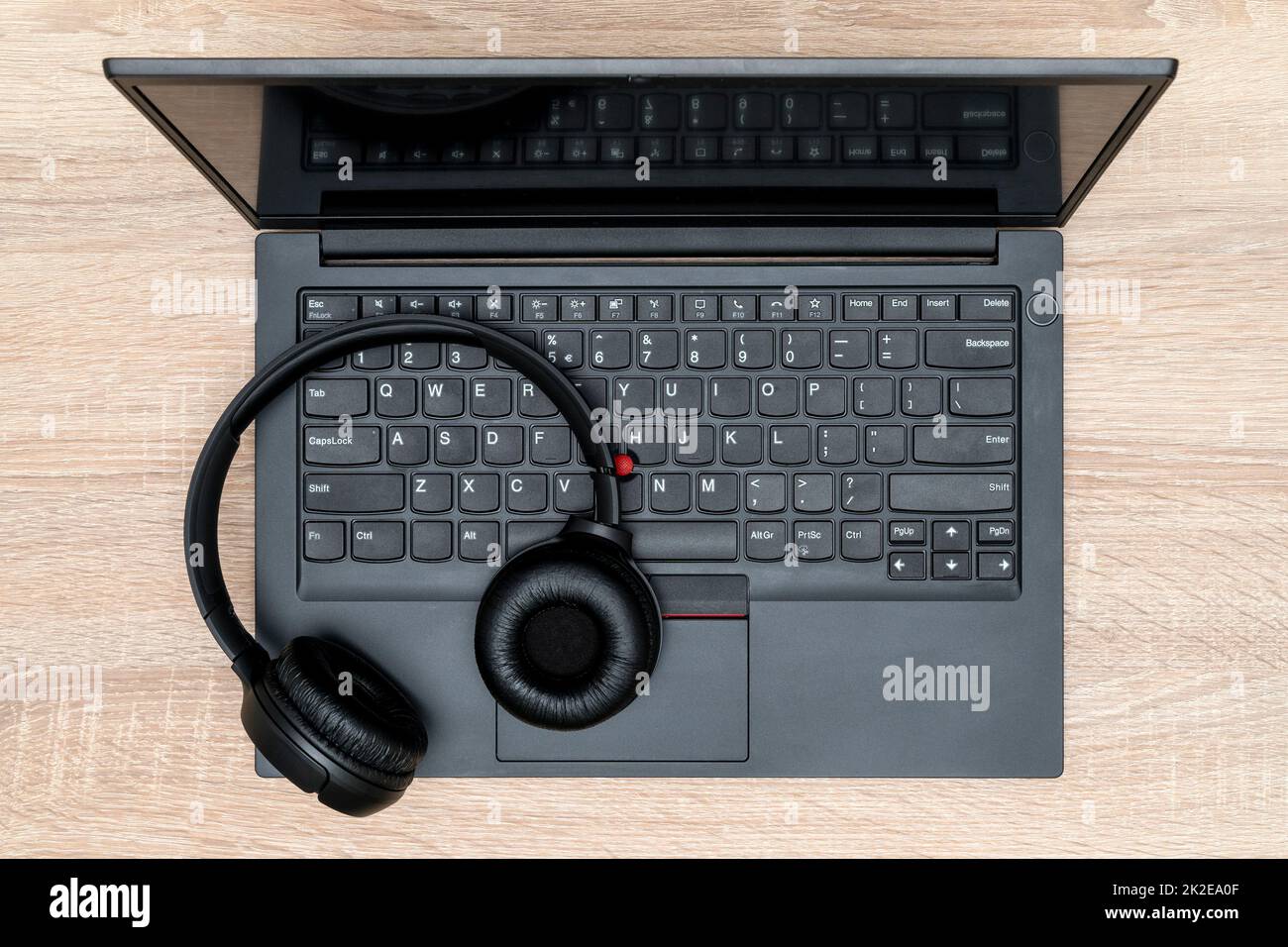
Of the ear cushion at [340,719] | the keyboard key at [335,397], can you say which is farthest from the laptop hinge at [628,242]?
the ear cushion at [340,719]

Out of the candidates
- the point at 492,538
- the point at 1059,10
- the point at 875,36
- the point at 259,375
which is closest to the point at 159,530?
the point at 259,375

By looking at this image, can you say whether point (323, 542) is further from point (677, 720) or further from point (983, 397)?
point (983, 397)

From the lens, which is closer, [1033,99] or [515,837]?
[1033,99]

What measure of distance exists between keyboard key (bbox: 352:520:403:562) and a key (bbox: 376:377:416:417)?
90 mm

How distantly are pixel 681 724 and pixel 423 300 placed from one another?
40cm

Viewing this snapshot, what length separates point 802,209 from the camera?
664mm

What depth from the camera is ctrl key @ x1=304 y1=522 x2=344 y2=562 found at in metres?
0.66

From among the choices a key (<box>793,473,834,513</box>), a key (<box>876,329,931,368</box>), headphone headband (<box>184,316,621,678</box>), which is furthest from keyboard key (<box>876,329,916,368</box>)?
headphone headband (<box>184,316,621,678</box>)

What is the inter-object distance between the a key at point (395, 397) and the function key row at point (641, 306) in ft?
0.19

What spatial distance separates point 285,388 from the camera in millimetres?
647

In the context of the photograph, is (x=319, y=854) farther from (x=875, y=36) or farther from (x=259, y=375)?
(x=875, y=36)

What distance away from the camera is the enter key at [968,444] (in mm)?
659

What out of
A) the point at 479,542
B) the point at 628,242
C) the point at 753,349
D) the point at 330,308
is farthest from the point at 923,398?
the point at 330,308

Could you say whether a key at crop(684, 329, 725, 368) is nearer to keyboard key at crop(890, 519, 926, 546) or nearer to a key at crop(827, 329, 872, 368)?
a key at crop(827, 329, 872, 368)
